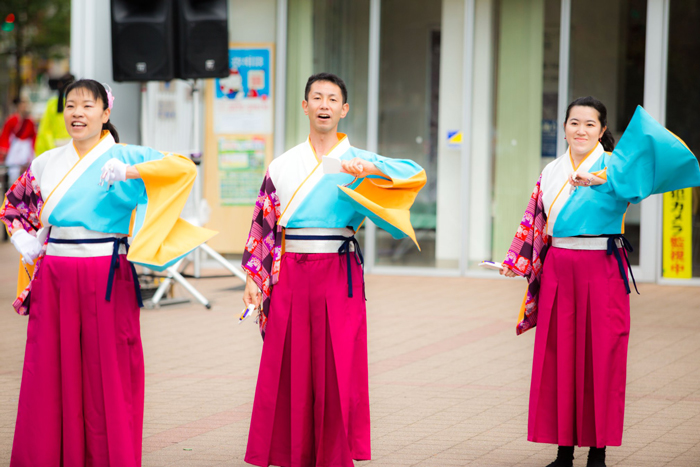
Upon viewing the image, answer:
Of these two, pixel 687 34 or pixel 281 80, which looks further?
pixel 281 80

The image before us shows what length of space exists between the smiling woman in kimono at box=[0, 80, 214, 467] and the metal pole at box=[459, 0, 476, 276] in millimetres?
7497

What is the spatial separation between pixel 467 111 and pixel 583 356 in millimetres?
7200

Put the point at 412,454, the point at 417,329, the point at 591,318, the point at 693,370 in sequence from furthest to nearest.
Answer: the point at 417,329 < the point at 693,370 < the point at 412,454 < the point at 591,318

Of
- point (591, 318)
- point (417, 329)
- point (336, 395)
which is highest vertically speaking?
point (591, 318)

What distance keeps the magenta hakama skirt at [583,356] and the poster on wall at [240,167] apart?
771 cm

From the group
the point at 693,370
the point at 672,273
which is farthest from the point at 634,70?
the point at 693,370

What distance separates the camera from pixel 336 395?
401cm

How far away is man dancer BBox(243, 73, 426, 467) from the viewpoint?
400cm

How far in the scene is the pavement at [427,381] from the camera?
4.66 metres

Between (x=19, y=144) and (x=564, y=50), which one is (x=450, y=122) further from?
(x=19, y=144)

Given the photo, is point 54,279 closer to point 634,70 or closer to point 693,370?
point 693,370

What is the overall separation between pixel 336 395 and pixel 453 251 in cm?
754

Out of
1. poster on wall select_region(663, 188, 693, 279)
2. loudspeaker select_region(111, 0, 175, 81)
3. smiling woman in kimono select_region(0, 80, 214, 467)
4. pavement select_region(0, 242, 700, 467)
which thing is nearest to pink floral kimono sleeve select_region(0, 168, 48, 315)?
smiling woman in kimono select_region(0, 80, 214, 467)

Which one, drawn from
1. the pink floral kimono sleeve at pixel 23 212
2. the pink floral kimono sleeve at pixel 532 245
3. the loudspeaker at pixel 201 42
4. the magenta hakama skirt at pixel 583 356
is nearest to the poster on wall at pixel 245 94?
the loudspeaker at pixel 201 42
